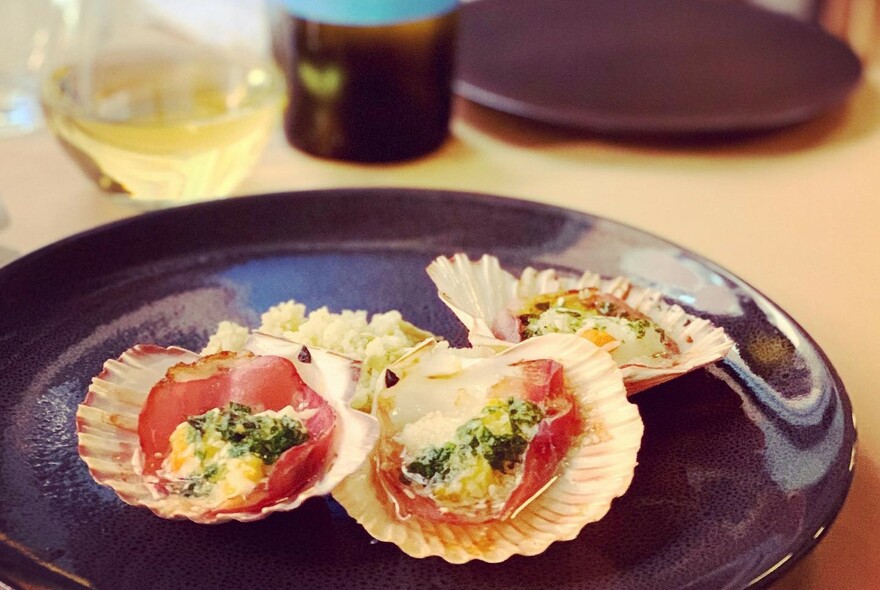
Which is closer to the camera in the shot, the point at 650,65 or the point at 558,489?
the point at 558,489

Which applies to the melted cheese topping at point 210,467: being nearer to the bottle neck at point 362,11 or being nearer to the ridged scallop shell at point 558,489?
the ridged scallop shell at point 558,489

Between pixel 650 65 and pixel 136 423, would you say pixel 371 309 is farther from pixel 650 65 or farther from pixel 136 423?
pixel 650 65

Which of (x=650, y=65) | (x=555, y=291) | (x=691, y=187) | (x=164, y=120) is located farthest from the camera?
(x=650, y=65)

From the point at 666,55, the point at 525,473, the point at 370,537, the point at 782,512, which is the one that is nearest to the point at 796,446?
the point at 782,512

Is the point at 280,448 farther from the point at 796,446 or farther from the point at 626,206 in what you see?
the point at 626,206

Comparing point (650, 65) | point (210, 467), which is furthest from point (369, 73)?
point (210, 467)

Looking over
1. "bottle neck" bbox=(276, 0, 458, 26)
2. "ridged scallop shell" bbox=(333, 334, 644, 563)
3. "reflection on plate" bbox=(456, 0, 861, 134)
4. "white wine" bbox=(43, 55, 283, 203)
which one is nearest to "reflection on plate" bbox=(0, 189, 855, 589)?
"ridged scallop shell" bbox=(333, 334, 644, 563)
